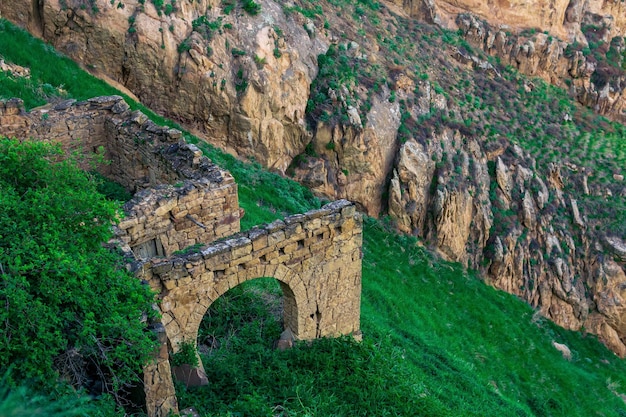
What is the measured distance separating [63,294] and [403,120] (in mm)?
21341

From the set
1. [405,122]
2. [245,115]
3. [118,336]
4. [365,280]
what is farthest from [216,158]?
[118,336]

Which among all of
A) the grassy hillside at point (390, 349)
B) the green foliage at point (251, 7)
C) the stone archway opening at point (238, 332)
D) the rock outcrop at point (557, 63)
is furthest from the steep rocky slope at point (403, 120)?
the stone archway opening at point (238, 332)

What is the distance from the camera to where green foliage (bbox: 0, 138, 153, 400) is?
577 cm

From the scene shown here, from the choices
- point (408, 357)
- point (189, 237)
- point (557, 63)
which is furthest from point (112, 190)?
point (557, 63)

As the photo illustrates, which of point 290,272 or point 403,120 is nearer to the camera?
point 290,272

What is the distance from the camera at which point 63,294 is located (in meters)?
6.17

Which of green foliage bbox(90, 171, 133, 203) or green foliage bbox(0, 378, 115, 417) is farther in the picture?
green foliage bbox(90, 171, 133, 203)

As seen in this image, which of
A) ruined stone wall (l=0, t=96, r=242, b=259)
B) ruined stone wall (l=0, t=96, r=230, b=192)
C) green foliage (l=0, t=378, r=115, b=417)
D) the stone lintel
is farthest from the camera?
ruined stone wall (l=0, t=96, r=230, b=192)

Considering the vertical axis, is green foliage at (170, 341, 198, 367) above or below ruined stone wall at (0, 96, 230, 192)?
below

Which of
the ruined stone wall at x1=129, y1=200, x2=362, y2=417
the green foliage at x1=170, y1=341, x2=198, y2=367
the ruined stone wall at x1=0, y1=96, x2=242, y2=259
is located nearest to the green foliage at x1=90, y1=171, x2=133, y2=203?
the ruined stone wall at x1=0, y1=96, x2=242, y2=259

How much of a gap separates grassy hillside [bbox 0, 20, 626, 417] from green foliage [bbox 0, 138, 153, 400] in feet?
Result: 6.43

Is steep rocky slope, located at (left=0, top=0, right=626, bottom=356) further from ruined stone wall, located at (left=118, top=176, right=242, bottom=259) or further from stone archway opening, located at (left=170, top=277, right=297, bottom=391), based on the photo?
stone archway opening, located at (left=170, top=277, right=297, bottom=391)

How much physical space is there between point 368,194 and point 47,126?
46.5 feet

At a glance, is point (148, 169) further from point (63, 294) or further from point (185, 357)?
point (63, 294)
